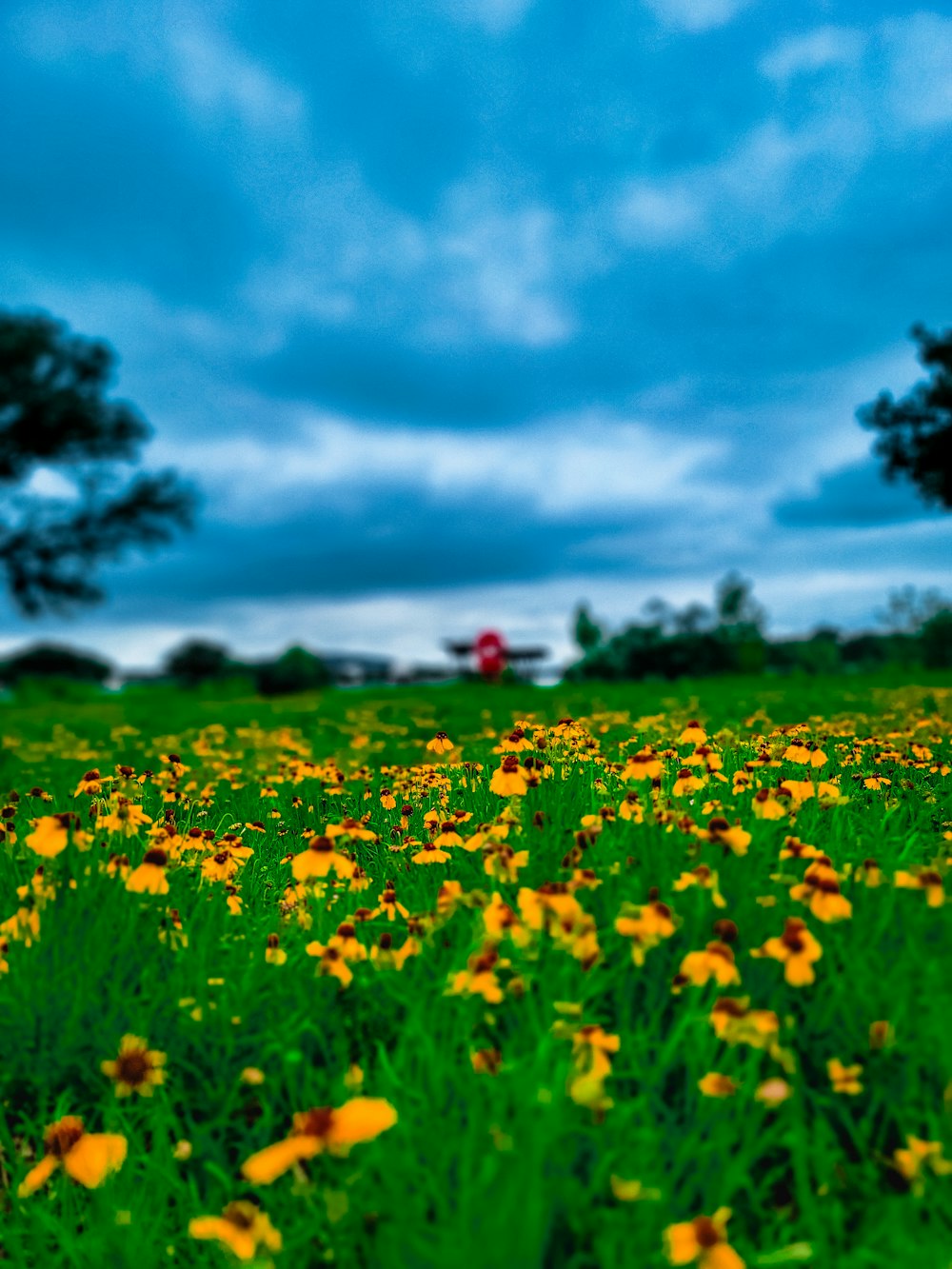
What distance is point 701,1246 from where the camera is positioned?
193 centimetres

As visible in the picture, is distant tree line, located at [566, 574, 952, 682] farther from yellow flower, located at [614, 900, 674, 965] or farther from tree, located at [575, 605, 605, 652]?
yellow flower, located at [614, 900, 674, 965]

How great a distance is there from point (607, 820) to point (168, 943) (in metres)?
1.73

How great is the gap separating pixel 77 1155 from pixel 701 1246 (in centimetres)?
162

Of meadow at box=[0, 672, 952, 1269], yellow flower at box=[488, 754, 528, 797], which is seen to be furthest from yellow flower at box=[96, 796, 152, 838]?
yellow flower at box=[488, 754, 528, 797]

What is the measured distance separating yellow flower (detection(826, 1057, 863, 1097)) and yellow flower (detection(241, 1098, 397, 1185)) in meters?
1.20

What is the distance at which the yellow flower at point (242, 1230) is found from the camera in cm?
203

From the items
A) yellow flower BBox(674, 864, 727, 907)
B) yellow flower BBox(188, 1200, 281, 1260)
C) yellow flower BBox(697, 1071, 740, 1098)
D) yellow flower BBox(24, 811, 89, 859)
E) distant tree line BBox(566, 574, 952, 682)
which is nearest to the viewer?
yellow flower BBox(188, 1200, 281, 1260)

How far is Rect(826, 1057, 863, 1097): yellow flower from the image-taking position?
7.73 feet

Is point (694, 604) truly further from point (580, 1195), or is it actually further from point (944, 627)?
point (580, 1195)

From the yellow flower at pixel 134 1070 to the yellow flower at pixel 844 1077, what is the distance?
1.95 m

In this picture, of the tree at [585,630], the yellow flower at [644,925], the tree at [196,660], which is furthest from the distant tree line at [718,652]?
the yellow flower at [644,925]

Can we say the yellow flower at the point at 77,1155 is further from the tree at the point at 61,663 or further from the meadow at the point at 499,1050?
the tree at the point at 61,663

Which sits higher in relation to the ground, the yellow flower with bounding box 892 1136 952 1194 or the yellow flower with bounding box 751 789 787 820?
the yellow flower with bounding box 751 789 787 820

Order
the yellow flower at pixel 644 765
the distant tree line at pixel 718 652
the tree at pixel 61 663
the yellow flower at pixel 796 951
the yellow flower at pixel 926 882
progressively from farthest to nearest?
the tree at pixel 61 663, the distant tree line at pixel 718 652, the yellow flower at pixel 644 765, the yellow flower at pixel 926 882, the yellow flower at pixel 796 951
